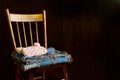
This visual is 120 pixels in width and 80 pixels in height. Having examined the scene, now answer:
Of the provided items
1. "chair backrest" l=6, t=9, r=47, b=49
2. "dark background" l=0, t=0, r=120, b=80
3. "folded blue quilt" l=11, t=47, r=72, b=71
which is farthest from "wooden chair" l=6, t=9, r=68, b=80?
"folded blue quilt" l=11, t=47, r=72, b=71

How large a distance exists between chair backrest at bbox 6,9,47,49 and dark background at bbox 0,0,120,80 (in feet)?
0.35

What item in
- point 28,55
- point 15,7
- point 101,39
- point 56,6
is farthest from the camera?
point 101,39

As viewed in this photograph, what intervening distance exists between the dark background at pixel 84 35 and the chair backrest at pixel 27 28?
0.11 metres

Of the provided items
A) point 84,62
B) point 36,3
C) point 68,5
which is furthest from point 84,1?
point 84,62

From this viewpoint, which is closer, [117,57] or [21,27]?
[21,27]

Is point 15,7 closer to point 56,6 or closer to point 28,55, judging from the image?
point 56,6

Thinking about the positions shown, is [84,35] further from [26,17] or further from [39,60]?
[39,60]

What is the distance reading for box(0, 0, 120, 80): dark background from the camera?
7.43ft

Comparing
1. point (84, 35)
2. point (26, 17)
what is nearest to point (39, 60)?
point (26, 17)

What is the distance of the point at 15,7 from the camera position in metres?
2.16

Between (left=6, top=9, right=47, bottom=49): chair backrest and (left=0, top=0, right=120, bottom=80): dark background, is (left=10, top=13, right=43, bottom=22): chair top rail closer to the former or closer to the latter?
(left=6, top=9, right=47, bottom=49): chair backrest

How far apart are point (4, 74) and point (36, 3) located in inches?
31.2

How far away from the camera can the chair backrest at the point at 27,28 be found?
6.74 ft

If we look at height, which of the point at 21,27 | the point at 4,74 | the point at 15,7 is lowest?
the point at 4,74
